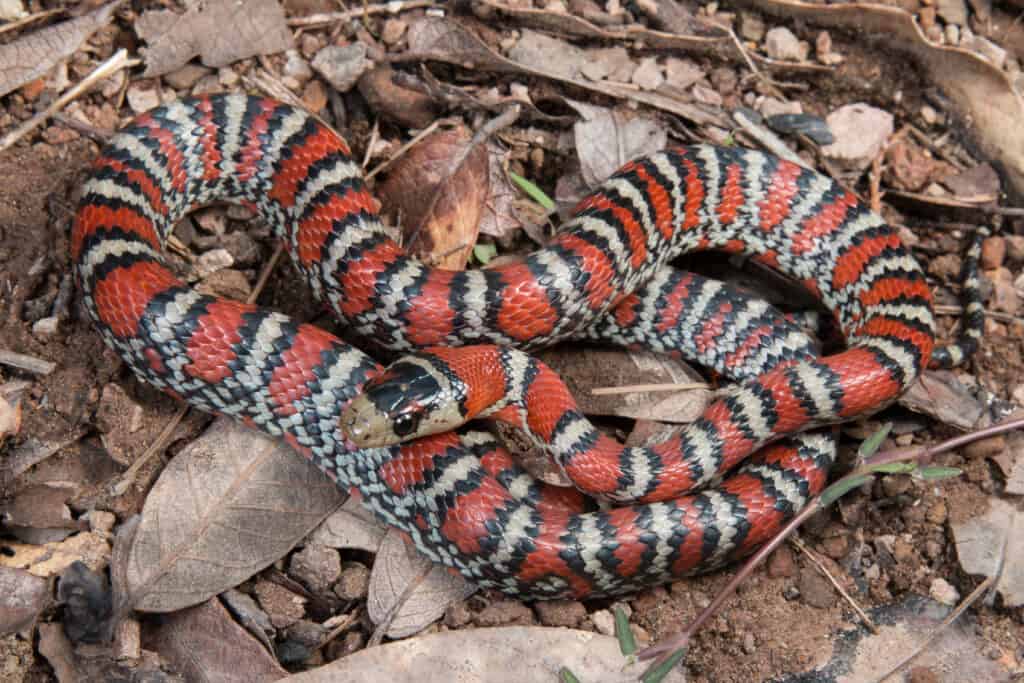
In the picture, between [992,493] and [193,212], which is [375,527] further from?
[992,493]

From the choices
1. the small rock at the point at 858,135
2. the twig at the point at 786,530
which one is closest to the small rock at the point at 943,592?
the twig at the point at 786,530

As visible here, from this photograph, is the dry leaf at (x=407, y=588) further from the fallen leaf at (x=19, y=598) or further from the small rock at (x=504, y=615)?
the fallen leaf at (x=19, y=598)

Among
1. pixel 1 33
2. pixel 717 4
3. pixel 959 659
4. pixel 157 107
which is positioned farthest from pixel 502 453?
pixel 1 33

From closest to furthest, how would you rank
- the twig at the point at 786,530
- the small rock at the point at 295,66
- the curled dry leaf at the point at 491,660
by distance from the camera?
the twig at the point at 786,530 → the curled dry leaf at the point at 491,660 → the small rock at the point at 295,66

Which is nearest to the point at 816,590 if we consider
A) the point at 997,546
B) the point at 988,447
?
the point at 997,546

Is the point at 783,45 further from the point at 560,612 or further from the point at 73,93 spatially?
the point at 73,93

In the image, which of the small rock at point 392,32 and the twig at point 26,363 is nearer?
the twig at point 26,363

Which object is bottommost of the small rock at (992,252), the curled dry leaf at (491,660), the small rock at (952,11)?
the curled dry leaf at (491,660)
